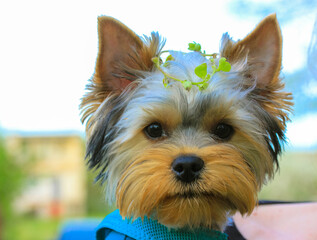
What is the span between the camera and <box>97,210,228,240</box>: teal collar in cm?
195

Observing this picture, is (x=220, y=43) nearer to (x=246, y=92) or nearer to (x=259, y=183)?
(x=246, y=92)

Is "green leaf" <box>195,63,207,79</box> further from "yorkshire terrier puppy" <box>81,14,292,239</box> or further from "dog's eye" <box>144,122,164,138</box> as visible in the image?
"dog's eye" <box>144,122,164,138</box>

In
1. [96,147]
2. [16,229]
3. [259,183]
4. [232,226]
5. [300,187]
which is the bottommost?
[16,229]

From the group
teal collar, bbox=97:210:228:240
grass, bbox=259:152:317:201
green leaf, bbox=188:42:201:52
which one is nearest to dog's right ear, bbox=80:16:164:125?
green leaf, bbox=188:42:201:52

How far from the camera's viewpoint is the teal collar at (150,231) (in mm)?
1949

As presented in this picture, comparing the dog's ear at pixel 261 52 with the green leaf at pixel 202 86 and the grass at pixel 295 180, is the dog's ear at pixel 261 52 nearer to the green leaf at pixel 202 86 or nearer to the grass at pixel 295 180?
the green leaf at pixel 202 86

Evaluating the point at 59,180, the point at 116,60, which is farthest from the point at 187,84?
the point at 59,180

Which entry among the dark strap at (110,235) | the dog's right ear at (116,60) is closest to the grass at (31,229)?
the dark strap at (110,235)

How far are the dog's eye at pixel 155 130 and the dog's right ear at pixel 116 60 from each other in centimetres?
32

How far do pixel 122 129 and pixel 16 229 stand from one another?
649cm

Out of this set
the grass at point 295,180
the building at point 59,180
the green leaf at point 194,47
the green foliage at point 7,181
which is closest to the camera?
the green leaf at point 194,47

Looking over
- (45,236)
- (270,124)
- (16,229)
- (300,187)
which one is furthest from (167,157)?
(45,236)

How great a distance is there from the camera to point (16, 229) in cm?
772

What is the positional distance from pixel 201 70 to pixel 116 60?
48cm
